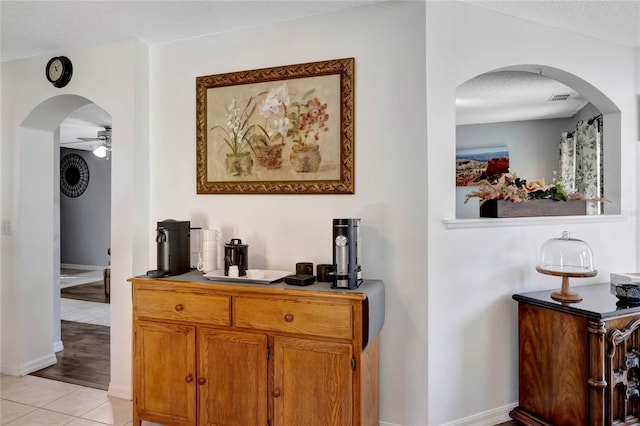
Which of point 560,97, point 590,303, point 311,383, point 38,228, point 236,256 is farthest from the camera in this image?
point 560,97

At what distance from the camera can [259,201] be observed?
2695 millimetres

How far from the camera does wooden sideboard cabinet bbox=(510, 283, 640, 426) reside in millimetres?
2127

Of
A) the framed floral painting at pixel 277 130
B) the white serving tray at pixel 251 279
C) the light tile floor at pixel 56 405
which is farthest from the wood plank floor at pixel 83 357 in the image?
the framed floral painting at pixel 277 130

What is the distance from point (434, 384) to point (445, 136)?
1447mm

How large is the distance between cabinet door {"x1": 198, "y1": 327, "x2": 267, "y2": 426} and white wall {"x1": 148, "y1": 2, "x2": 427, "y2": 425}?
1.96 ft

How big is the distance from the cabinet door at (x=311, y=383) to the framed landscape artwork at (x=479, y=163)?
172 inches

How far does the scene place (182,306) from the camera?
229cm

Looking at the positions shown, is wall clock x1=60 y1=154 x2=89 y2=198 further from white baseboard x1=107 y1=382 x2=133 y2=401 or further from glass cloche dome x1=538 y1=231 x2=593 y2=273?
glass cloche dome x1=538 y1=231 x2=593 y2=273

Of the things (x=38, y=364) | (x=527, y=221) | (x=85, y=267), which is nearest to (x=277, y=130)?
(x=527, y=221)

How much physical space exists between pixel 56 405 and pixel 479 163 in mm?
5535

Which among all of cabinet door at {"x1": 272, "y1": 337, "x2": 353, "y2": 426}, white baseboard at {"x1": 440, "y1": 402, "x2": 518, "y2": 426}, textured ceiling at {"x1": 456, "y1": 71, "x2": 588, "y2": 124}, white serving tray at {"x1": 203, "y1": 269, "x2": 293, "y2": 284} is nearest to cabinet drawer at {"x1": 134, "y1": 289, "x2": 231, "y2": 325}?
white serving tray at {"x1": 203, "y1": 269, "x2": 293, "y2": 284}

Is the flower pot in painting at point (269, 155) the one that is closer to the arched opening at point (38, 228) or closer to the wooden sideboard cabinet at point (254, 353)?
the wooden sideboard cabinet at point (254, 353)

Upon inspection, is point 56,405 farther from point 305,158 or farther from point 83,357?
point 305,158

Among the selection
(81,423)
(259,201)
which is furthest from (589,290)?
(81,423)
